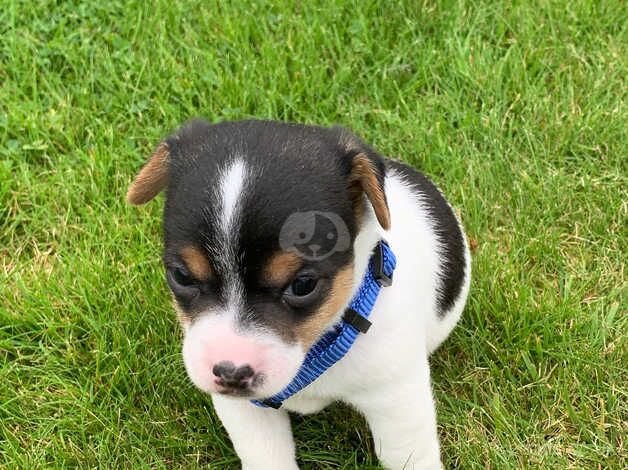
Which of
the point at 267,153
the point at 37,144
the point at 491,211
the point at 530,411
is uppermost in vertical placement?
the point at 267,153

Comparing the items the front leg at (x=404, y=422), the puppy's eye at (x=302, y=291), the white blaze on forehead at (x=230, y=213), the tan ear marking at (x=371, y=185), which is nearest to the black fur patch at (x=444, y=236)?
the front leg at (x=404, y=422)

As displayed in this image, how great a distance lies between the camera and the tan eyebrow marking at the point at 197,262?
3.24 metres

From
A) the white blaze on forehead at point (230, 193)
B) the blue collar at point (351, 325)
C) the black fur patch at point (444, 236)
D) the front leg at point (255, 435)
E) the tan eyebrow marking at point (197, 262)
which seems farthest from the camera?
the black fur patch at point (444, 236)

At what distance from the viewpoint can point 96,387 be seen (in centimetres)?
465

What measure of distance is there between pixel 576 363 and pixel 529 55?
2.47 meters

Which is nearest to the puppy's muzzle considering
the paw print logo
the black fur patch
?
the paw print logo

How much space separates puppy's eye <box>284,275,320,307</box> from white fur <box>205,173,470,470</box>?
251 mm

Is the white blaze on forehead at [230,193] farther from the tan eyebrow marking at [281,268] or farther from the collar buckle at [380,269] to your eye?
the collar buckle at [380,269]

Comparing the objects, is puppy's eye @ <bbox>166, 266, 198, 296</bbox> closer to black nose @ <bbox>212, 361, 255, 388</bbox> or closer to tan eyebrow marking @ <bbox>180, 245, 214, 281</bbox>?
tan eyebrow marking @ <bbox>180, 245, 214, 281</bbox>

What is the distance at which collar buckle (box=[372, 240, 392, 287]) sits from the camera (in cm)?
359

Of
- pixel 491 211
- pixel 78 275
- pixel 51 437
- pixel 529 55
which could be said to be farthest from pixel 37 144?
pixel 529 55

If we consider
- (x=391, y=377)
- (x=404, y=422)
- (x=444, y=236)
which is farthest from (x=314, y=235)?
(x=444, y=236)

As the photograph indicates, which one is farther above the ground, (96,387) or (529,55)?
(529,55)

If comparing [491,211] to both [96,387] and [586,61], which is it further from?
[96,387]
